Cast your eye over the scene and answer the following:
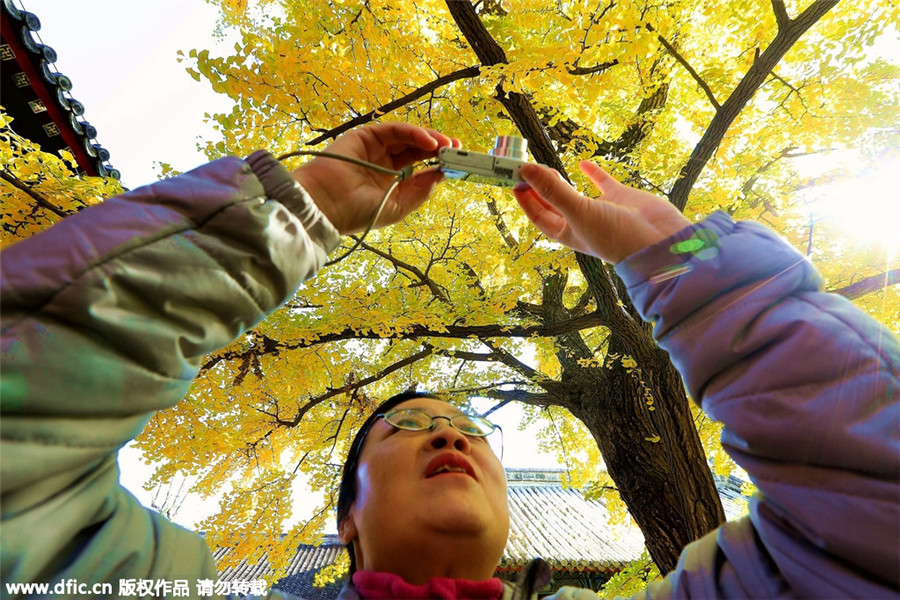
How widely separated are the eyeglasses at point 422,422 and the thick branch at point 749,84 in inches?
108

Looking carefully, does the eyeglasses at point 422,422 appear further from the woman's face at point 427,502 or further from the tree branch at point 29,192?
the tree branch at point 29,192

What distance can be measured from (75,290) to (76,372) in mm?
137

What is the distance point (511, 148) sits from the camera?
4.73 ft

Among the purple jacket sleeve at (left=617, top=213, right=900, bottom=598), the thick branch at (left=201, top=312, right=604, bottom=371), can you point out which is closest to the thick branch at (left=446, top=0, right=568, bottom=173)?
the thick branch at (left=201, top=312, right=604, bottom=371)

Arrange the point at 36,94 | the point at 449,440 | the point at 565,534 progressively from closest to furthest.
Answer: the point at 449,440
the point at 36,94
the point at 565,534

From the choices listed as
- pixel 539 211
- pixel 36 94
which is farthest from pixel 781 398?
pixel 36 94

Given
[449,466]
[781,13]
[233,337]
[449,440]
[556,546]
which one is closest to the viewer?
[233,337]

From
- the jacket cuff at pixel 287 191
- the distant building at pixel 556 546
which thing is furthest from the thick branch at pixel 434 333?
the distant building at pixel 556 546

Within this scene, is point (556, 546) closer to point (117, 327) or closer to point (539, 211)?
point (539, 211)

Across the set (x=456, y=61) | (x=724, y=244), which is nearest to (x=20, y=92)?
(x=456, y=61)

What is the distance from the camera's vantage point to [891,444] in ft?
2.35

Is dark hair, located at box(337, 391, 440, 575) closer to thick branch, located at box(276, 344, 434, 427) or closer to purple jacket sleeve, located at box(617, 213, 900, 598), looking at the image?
purple jacket sleeve, located at box(617, 213, 900, 598)

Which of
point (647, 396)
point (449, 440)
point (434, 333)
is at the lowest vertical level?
point (449, 440)

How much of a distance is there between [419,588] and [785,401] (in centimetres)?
106
